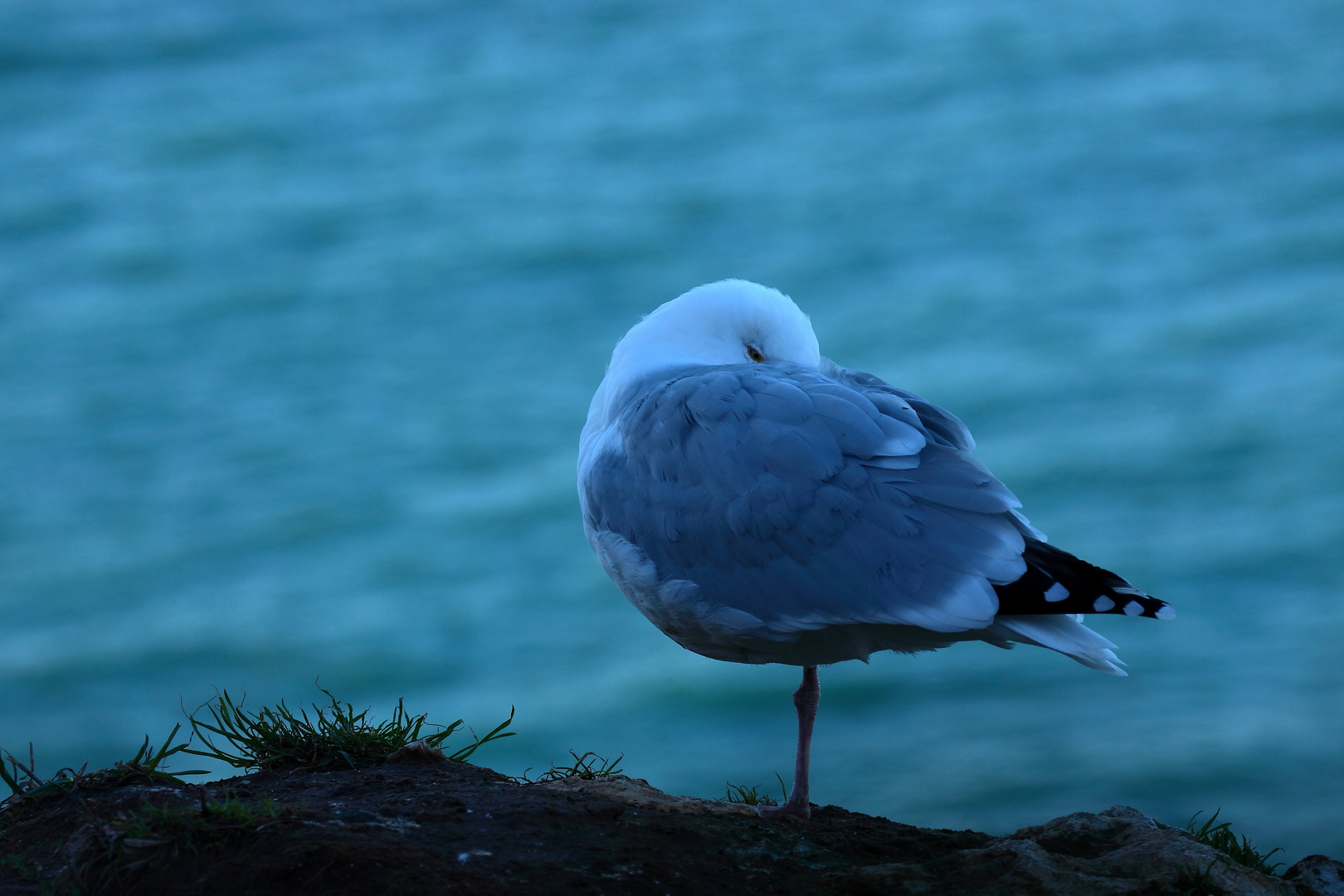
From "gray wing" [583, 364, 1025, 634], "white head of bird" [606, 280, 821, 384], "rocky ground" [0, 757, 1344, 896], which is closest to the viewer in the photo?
"rocky ground" [0, 757, 1344, 896]

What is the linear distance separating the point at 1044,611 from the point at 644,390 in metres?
1.78

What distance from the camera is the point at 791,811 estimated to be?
14.1 feet

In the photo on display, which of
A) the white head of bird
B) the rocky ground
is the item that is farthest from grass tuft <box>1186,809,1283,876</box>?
the white head of bird

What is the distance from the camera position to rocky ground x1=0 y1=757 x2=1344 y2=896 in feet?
10.5

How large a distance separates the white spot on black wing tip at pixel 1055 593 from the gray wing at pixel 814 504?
12 centimetres

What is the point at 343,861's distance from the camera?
320 cm

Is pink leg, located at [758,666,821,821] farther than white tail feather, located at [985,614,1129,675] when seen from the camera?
Yes

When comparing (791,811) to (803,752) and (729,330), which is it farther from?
(729,330)

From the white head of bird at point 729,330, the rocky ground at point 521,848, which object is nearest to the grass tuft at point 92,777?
the rocky ground at point 521,848

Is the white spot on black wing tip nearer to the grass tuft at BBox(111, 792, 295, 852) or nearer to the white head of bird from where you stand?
the white head of bird

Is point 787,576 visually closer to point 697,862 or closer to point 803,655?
point 803,655

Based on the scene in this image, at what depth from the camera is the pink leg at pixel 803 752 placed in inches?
169

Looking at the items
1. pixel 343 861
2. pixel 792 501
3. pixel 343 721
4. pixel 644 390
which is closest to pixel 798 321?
pixel 644 390

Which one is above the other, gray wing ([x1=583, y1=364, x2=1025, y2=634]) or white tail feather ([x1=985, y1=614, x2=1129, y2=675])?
gray wing ([x1=583, y1=364, x2=1025, y2=634])
